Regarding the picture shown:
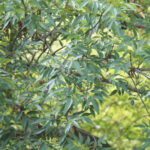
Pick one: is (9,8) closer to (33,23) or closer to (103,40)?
(33,23)

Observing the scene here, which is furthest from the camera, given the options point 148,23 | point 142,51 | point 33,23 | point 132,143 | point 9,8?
point 132,143

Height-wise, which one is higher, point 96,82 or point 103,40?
point 103,40

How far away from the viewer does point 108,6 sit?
3.43 ft

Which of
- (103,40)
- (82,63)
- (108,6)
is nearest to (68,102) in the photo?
(82,63)

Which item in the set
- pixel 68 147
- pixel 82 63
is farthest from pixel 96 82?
pixel 68 147

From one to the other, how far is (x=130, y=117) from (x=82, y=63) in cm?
252

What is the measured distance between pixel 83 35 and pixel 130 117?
243cm

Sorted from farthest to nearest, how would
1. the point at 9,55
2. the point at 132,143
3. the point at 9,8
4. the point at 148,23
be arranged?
1. the point at 132,143
2. the point at 9,55
3. the point at 148,23
4. the point at 9,8

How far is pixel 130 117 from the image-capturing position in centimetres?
356

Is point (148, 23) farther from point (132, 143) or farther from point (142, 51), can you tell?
point (132, 143)

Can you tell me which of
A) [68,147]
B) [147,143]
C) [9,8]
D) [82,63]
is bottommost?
[68,147]

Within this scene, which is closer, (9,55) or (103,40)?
(103,40)

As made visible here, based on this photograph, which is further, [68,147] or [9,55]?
[9,55]

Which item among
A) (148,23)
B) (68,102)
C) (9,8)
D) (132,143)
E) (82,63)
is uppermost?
(9,8)
